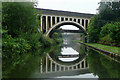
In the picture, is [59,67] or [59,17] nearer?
[59,67]

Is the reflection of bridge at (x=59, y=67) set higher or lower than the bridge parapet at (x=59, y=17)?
lower

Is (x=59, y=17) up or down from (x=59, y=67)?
up

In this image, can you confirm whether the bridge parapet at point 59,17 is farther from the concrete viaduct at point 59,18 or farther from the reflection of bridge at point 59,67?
the reflection of bridge at point 59,67

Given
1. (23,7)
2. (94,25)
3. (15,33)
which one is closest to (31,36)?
(15,33)

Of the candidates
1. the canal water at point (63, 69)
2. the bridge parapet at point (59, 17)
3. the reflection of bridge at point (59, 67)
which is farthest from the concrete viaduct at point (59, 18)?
the reflection of bridge at point (59, 67)

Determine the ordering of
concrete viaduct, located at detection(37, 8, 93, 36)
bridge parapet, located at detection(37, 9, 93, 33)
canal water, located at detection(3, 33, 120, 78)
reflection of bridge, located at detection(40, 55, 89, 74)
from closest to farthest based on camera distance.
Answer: canal water, located at detection(3, 33, 120, 78) → reflection of bridge, located at detection(40, 55, 89, 74) → bridge parapet, located at detection(37, 9, 93, 33) → concrete viaduct, located at detection(37, 8, 93, 36)

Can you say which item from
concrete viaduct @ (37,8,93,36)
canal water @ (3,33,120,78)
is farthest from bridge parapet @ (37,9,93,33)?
canal water @ (3,33,120,78)

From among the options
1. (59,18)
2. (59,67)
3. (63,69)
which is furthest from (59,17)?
(63,69)

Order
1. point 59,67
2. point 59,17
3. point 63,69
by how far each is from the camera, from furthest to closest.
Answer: point 59,17 → point 59,67 → point 63,69

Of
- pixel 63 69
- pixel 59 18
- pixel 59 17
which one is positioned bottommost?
pixel 63 69

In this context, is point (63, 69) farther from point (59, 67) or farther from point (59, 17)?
point (59, 17)

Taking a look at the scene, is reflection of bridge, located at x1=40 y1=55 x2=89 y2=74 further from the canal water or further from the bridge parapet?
the bridge parapet

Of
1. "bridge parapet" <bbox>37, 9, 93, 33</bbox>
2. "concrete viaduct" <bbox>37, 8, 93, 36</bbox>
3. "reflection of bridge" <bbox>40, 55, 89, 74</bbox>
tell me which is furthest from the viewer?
"concrete viaduct" <bbox>37, 8, 93, 36</bbox>

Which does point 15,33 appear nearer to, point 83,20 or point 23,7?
point 23,7
